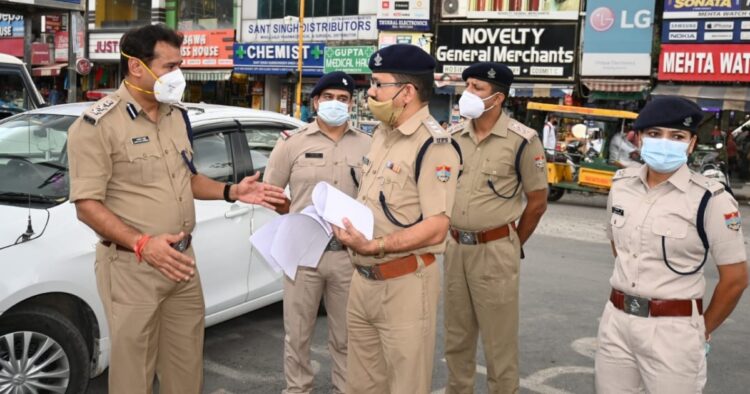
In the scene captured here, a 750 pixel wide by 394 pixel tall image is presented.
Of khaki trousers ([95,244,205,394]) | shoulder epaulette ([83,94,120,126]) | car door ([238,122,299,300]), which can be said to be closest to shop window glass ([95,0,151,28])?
car door ([238,122,299,300])

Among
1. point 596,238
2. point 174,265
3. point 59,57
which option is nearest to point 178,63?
point 174,265

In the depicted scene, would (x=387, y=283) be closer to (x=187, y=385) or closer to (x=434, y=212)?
(x=434, y=212)

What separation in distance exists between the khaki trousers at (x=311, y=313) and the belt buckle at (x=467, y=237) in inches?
24.6

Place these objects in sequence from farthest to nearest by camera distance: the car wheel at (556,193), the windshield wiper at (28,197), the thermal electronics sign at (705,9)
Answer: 1. the thermal electronics sign at (705,9)
2. the car wheel at (556,193)
3. the windshield wiper at (28,197)

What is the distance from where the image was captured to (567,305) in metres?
6.41

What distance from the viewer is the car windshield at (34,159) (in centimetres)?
385

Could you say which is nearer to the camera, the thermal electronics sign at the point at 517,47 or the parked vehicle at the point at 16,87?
the parked vehicle at the point at 16,87

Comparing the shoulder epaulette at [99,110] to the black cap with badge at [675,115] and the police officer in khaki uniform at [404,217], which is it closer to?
the police officer in khaki uniform at [404,217]

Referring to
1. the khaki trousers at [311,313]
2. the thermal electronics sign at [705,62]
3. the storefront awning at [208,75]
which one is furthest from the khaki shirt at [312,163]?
the storefront awning at [208,75]

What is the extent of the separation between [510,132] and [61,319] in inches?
99.9

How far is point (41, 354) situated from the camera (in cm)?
357

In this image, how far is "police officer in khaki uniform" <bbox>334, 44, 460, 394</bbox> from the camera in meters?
2.93

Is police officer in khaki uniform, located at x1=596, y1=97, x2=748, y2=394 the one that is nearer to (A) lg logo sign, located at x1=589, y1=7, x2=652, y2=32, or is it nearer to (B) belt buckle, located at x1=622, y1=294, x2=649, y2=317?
(B) belt buckle, located at x1=622, y1=294, x2=649, y2=317

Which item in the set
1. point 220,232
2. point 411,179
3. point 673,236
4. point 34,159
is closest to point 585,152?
point 220,232
